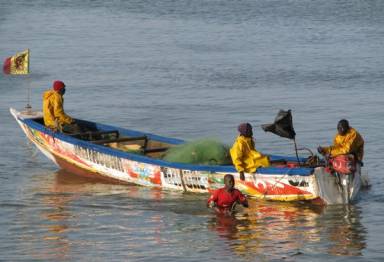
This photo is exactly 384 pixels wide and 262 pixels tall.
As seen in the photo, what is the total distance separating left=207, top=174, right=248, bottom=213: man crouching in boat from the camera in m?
17.4

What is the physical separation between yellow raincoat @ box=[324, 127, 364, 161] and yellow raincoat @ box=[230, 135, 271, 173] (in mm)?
1245

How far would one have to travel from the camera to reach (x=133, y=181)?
20.2 metres

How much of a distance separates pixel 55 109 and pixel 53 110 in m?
0.09

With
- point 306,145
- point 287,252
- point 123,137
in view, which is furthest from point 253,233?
point 306,145

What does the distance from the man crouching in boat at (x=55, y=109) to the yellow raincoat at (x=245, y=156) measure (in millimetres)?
4445

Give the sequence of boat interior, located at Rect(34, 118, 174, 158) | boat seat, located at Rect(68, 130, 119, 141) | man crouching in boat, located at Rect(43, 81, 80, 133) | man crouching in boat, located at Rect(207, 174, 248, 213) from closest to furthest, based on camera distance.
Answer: man crouching in boat, located at Rect(207, 174, 248, 213)
boat interior, located at Rect(34, 118, 174, 158)
man crouching in boat, located at Rect(43, 81, 80, 133)
boat seat, located at Rect(68, 130, 119, 141)

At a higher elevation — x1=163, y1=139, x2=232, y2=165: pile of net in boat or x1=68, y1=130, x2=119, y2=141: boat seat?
x1=68, y1=130, x2=119, y2=141: boat seat

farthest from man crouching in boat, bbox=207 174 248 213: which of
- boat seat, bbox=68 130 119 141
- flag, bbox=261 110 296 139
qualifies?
boat seat, bbox=68 130 119 141

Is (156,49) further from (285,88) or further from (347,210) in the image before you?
(347,210)

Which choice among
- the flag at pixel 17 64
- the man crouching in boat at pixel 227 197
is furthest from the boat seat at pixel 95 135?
the man crouching in boat at pixel 227 197

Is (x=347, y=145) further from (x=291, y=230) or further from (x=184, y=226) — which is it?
(x=184, y=226)

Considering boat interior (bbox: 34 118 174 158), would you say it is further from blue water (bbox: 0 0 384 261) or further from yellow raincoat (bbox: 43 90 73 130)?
blue water (bbox: 0 0 384 261)

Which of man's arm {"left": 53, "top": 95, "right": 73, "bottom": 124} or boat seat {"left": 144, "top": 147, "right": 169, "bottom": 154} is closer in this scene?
boat seat {"left": 144, "top": 147, "right": 169, "bottom": 154}

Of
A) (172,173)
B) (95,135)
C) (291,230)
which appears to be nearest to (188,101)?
(95,135)
